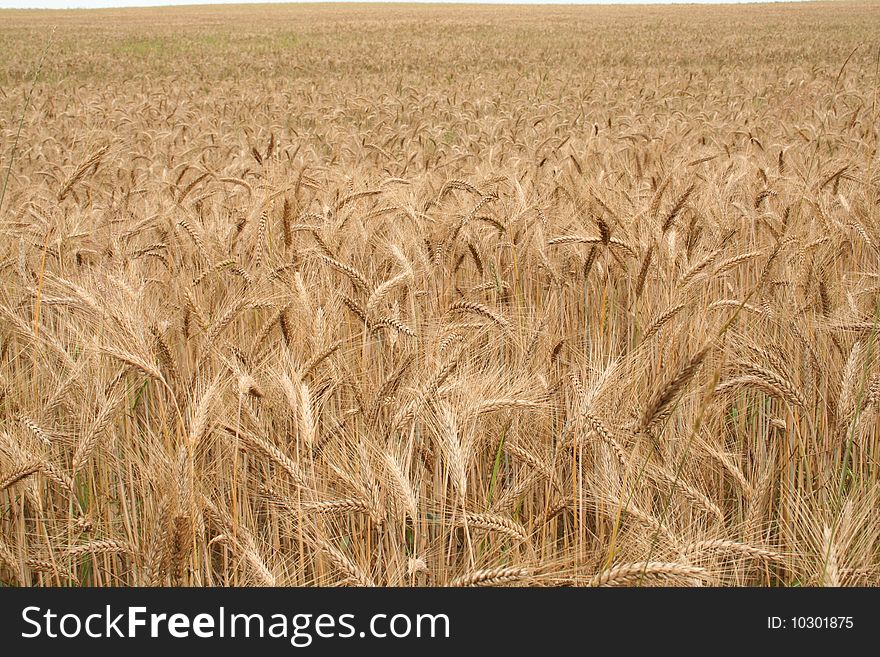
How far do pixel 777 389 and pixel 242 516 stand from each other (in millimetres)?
1312

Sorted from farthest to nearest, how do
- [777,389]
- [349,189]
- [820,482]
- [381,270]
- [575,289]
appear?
[349,189]
[381,270]
[575,289]
[820,482]
[777,389]

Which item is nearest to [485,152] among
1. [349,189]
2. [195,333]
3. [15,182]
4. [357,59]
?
[349,189]

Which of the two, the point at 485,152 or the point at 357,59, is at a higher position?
the point at 357,59

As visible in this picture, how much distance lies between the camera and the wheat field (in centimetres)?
148

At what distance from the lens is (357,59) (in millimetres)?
20906

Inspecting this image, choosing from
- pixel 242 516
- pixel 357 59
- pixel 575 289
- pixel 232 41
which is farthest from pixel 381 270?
pixel 232 41

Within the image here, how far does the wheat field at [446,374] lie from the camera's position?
1.48 meters

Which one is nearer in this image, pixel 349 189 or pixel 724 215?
pixel 724 215

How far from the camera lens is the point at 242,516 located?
1.77 m

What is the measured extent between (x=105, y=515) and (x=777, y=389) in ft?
5.48

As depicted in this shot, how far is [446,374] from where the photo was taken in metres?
1.65

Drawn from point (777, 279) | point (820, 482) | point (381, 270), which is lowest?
point (820, 482)

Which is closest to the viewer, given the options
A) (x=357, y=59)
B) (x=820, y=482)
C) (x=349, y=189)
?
(x=820, y=482)

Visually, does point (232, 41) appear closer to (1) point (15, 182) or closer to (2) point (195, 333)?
(1) point (15, 182)
